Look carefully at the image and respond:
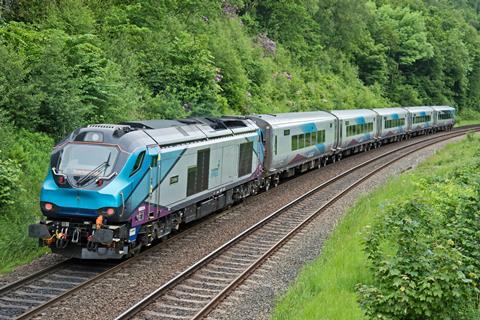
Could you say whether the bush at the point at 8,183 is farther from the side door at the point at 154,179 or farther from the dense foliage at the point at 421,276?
the dense foliage at the point at 421,276

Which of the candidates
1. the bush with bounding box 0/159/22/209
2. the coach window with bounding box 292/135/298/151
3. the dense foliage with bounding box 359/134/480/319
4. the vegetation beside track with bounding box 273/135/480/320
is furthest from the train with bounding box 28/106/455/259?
the dense foliage with bounding box 359/134/480/319

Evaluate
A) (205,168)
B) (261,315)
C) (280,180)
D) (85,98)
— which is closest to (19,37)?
(85,98)

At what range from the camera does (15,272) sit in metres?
14.0

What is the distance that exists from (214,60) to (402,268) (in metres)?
29.5

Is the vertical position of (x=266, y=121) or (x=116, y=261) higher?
(x=266, y=121)

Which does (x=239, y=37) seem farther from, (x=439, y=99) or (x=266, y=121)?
(x=439, y=99)

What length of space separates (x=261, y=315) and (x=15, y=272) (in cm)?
589

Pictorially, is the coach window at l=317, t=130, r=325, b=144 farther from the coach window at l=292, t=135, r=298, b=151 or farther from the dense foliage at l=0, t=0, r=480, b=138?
the dense foliage at l=0, t=0, r=480, b=138

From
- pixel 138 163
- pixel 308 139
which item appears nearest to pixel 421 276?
pixel 138 163

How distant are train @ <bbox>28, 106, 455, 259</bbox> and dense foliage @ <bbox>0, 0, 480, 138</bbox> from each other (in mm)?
5362

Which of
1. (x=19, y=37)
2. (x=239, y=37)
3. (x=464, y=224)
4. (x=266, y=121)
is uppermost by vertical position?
(x=239, y=37)

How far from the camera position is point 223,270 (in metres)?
15.0

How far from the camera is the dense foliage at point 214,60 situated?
21875 millimetres

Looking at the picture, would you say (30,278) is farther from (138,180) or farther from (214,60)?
(214,60)
